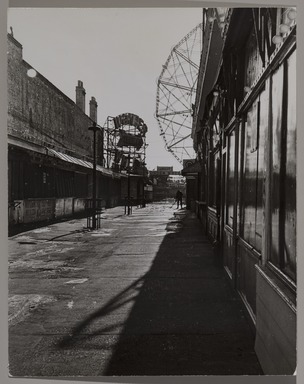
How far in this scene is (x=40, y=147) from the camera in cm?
1550

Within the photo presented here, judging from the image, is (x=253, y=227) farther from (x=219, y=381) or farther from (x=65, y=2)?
(x=65, y=2)

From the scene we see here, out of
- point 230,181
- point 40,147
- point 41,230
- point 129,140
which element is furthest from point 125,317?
point 129,140

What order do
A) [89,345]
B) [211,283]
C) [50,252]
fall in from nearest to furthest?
[89,345] < [211,283] < [50,252]

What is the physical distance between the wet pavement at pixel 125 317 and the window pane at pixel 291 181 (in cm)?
119

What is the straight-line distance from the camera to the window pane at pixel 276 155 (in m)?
3.35

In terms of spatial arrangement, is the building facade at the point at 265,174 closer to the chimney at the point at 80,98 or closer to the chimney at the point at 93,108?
the chimney at the point at 80,98

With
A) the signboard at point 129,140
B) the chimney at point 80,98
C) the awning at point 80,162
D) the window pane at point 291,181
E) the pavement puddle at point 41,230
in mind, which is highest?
the chimney at point 80,98

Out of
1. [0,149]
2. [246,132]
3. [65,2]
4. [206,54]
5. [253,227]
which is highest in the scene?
[206,54]

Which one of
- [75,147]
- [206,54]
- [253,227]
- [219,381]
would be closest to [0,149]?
[219,381]

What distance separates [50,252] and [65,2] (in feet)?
23.5

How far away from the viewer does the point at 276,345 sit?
10.3 feet

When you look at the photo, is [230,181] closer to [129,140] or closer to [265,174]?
[265,174]

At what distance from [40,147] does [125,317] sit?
12.0m

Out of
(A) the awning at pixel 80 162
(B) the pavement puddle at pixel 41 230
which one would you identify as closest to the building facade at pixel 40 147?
(A) the awning at pixel 80 162
